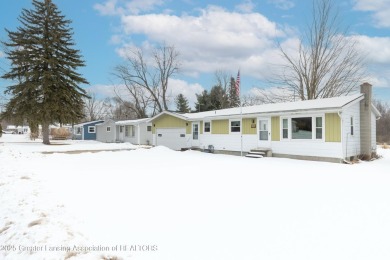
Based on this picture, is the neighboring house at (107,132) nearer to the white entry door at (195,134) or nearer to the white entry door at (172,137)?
the white entry door at (172,137)

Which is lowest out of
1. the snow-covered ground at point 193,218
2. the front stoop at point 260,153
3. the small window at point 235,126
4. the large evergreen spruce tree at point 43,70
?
the snow-covered ground at point 193,218

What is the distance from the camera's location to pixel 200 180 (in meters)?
9.45

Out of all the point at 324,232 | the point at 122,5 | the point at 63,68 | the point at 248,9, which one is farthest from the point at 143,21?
the point at 324,232

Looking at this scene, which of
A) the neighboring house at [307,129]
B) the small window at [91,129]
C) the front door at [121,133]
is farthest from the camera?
the small window at [91,129]

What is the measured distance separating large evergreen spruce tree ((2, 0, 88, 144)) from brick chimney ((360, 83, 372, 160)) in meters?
26.5

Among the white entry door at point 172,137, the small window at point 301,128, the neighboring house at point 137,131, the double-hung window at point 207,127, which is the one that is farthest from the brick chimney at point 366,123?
the neighboring house at point 137,131

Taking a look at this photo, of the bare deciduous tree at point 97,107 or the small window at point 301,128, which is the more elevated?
the bare deciduous tree at point 97,107

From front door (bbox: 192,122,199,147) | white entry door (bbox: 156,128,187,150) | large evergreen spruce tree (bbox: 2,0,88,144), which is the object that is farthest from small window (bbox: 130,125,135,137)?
front door (bbox: 192,122,199,147)

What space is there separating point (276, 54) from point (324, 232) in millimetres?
29352

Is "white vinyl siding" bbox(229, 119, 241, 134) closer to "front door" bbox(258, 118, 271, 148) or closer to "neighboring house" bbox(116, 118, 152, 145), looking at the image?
"front door" bbox(258, 118, 271, 148)

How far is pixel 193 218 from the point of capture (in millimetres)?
5527

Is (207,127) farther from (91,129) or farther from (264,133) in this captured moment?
(91,129)

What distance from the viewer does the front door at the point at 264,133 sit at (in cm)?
1771

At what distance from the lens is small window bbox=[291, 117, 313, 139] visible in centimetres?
1553
